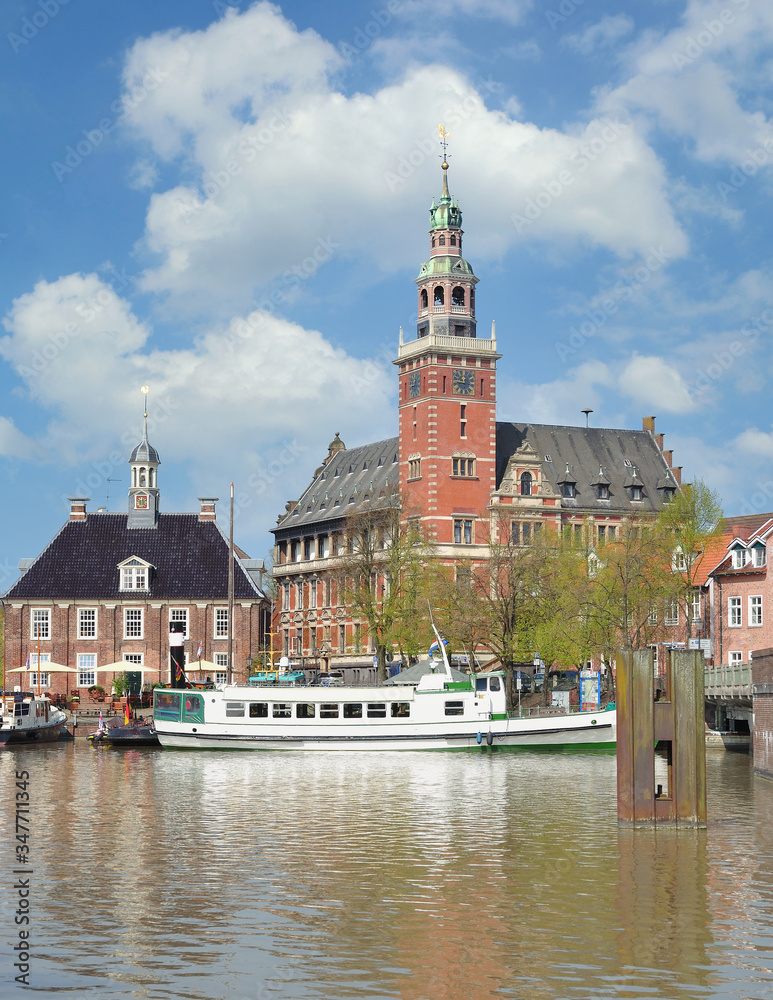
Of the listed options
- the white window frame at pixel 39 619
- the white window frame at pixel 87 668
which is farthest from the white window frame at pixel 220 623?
the white window frame at pixel 39 619

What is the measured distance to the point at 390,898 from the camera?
24078 mm

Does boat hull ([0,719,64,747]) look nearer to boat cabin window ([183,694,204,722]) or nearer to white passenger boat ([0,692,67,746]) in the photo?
white passenger boat ([0,692,67,746])

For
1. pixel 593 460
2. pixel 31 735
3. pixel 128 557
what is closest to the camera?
pixel 31 735

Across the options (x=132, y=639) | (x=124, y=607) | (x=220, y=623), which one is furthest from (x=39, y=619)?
(x=220, y=623)

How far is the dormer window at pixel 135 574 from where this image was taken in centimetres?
10688

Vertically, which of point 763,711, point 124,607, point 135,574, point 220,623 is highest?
point 135,574

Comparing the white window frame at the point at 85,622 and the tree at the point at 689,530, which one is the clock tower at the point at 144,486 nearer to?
the white window frame at the point at 85,622

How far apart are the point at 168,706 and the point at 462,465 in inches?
1773

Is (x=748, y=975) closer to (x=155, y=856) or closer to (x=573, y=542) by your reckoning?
(x=155, y=856)

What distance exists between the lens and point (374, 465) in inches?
4906

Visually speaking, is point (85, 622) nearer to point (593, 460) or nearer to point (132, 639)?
point (132, 639)

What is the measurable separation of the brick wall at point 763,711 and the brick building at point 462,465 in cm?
4843

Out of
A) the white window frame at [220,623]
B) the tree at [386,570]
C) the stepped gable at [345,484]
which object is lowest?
the white window frame at [220,623]

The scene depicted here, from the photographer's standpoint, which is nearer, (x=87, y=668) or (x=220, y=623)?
(x=87, y=668)
